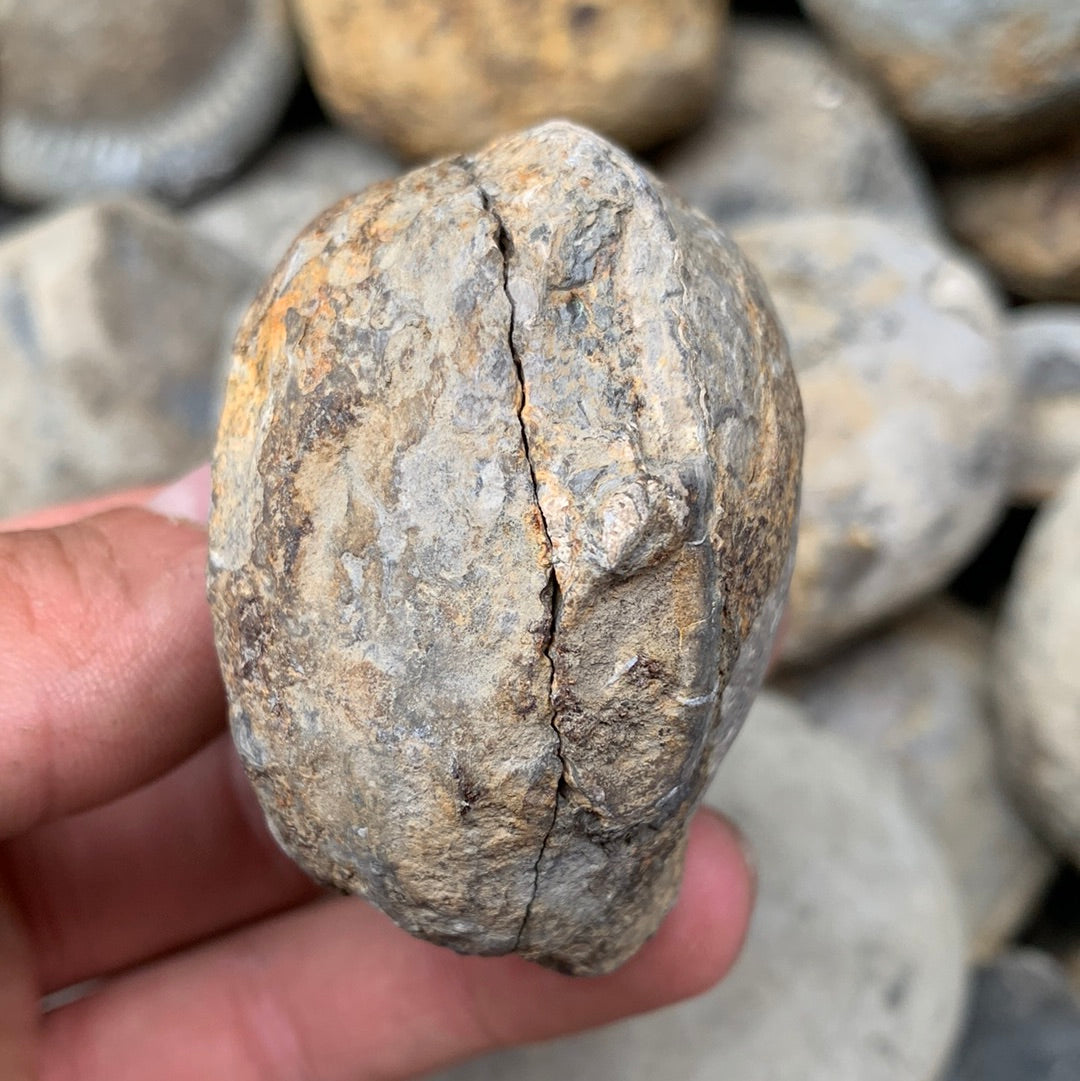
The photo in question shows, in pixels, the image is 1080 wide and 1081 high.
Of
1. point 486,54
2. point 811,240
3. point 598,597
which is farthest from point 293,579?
point 486,54

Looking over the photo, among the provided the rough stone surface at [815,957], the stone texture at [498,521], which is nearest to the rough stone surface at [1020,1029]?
the rough stone surface at [815,957]

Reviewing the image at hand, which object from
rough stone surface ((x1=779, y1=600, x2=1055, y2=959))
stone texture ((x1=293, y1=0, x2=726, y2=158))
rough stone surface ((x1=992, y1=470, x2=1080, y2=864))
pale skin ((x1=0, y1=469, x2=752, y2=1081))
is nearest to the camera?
pale skin ((x1=0, y1=469, x2=752, y2=1081))

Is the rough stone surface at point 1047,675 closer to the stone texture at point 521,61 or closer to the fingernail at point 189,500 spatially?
the stone texture at point 521,61

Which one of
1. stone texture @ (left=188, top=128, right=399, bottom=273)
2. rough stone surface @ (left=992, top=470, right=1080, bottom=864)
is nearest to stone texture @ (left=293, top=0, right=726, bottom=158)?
stone texture @ (left=188, top=128, right=399, bottom=273)

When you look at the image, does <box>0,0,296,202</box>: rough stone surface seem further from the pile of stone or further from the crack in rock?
the crack in rock

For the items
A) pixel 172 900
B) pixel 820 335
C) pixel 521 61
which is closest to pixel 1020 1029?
pixel 820 335

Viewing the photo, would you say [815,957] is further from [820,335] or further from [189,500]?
[189,500]
